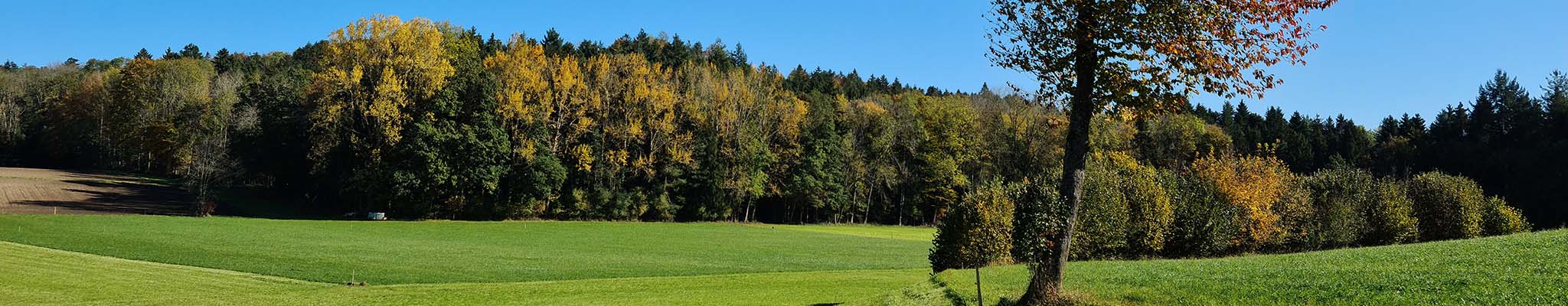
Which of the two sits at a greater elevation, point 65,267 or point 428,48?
point 428,48

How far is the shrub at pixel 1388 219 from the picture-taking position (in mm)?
41562

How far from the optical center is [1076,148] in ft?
45.5

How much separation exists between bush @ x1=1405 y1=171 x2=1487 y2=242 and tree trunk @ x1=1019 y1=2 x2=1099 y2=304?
39.6 m

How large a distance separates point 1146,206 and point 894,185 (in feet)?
184

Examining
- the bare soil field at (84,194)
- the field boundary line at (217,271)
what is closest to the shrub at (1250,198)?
the field boundary line at (217,271)

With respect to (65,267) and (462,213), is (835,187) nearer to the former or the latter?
(462,213)

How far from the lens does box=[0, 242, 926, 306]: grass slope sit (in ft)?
58.7

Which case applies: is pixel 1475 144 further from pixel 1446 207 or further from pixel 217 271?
pixel 217 271

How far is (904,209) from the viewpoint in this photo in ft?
294

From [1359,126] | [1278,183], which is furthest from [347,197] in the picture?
[1359,126]

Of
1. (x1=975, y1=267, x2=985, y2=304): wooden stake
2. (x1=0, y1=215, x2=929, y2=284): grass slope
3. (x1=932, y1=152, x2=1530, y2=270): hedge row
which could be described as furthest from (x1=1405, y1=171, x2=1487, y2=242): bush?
(x1=975, y1=267, x2=985, y2=304): wooden stake

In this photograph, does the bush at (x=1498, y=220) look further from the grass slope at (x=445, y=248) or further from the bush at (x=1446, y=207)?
the grass slope at (x=445, y=248)

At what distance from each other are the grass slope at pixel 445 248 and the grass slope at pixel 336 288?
10.6 feet

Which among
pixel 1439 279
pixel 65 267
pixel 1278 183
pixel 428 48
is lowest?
pixel 65 267
